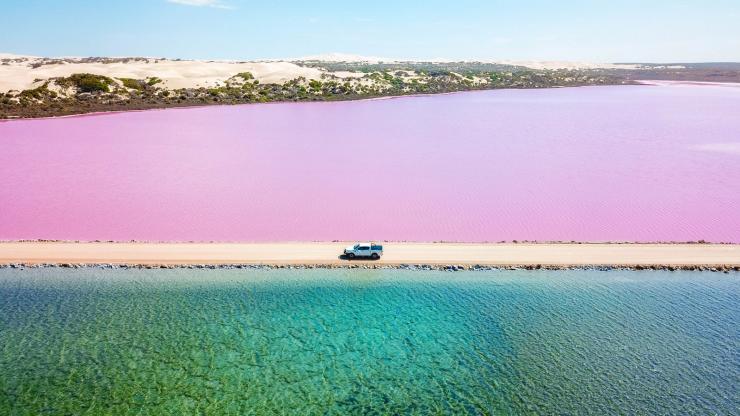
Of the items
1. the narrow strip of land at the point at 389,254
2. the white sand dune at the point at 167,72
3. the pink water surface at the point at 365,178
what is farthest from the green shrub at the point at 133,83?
the narrow strip of land at the point at 389,254

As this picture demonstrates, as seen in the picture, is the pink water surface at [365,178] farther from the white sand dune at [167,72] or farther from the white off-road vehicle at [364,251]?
the white sand dune at [167,72]

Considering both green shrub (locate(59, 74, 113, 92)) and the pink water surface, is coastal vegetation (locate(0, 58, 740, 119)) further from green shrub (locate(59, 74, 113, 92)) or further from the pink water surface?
the pink water surface

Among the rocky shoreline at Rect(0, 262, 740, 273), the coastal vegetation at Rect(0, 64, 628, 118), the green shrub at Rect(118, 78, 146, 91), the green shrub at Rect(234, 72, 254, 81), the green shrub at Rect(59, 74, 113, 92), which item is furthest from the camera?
the green shrub at Rect(234, 72, 254, 81)

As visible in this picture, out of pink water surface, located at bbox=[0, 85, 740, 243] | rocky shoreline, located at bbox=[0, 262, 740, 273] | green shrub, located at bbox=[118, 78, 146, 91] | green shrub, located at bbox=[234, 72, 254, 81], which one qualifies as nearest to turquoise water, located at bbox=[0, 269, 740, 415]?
rocky shoreline, located at bbox=[0, 262, 740, 273]

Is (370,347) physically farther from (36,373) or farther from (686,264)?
(686,264)

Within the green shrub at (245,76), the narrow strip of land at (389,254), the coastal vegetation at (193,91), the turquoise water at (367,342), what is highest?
the green shrub at (245,76)

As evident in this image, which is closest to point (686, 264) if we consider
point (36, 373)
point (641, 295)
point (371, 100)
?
point (641, 295)
